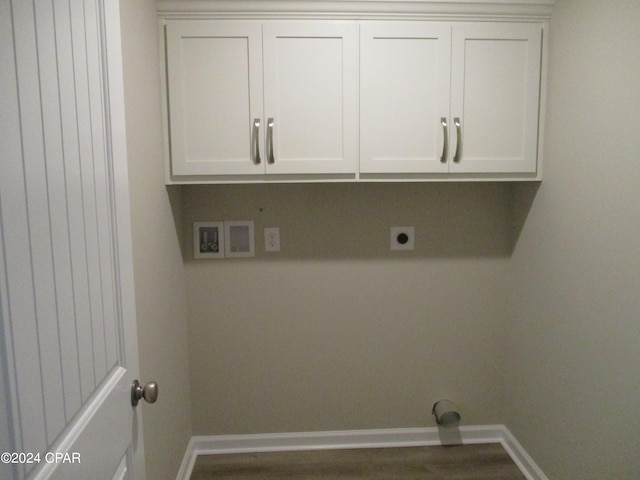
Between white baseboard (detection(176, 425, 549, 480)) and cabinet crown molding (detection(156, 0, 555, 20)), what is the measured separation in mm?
2084

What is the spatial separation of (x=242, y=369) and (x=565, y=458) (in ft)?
5.11

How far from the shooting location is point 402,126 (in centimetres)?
179

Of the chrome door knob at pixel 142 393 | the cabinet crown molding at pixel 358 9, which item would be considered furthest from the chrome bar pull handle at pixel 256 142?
the chrome door knob at pixel 142 393

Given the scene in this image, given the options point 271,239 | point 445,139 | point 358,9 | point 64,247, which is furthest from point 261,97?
point 64,247

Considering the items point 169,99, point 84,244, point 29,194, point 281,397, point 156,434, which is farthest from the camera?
point 281,397

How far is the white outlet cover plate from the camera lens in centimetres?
216

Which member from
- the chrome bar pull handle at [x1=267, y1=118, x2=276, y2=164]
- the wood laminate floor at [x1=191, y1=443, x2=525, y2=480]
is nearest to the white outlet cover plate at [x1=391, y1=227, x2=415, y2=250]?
the chrome bar pull handle at [x1=267, y1=118, x2=276, y2=164]

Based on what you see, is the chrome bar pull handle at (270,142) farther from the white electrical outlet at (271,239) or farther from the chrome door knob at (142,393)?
the chrome door knob at (142,393)

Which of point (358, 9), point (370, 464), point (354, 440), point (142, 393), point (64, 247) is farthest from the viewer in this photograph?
point (354, 440)

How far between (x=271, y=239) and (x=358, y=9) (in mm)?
1133

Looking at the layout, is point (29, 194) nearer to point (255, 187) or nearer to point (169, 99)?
point (169, 99)

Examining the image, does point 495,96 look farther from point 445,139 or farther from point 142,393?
point 142,393

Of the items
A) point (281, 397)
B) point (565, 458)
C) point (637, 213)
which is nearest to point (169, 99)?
point (281, 397)

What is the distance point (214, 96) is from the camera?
1729 millimetres
